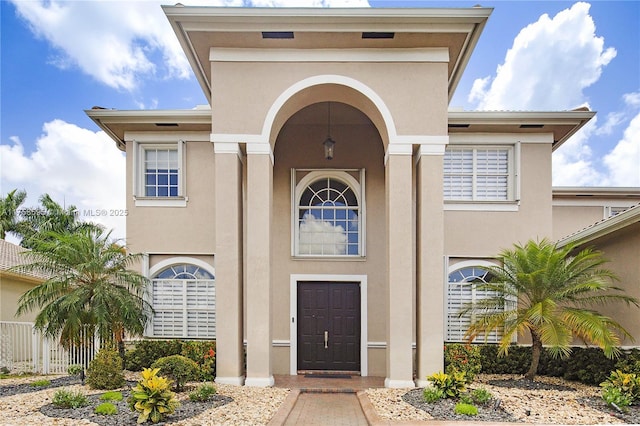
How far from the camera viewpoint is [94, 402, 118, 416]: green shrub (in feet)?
20.0

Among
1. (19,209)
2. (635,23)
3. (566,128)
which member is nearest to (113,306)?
(566,128)

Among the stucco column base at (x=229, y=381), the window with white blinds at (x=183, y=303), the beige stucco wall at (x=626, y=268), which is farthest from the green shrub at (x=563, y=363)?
the window with white blinds at (x=183, y=303)

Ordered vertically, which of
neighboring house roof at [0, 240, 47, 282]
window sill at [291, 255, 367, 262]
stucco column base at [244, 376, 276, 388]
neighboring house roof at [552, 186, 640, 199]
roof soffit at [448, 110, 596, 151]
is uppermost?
roof soffit at [448, 110, 596, 151]

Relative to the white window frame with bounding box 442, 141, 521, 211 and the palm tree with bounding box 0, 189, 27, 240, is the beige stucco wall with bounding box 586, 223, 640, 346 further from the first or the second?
the palm tree with bounding box 0, 189, 27, 240

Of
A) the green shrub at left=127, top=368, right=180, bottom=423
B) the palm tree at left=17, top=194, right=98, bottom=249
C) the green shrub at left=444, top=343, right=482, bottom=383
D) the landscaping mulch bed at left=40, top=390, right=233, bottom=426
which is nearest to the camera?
the green shrub at left=127, top=368, right=180, bottom=423

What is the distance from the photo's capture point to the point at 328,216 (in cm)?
1109

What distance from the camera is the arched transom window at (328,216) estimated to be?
35.9 ft

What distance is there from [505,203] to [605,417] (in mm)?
5670

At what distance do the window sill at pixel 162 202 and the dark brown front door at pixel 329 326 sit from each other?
3745 mm

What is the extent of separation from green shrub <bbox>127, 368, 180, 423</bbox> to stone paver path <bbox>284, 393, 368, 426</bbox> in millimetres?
1843

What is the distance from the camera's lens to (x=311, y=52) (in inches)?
341

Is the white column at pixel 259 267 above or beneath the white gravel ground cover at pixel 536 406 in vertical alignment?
above

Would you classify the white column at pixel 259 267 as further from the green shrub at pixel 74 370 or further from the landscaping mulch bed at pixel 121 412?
the green shrub at pixel 74 370

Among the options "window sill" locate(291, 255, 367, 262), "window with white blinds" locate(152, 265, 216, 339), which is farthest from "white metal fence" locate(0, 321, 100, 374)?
"window sill" locate(291, 255, 367, 262)
